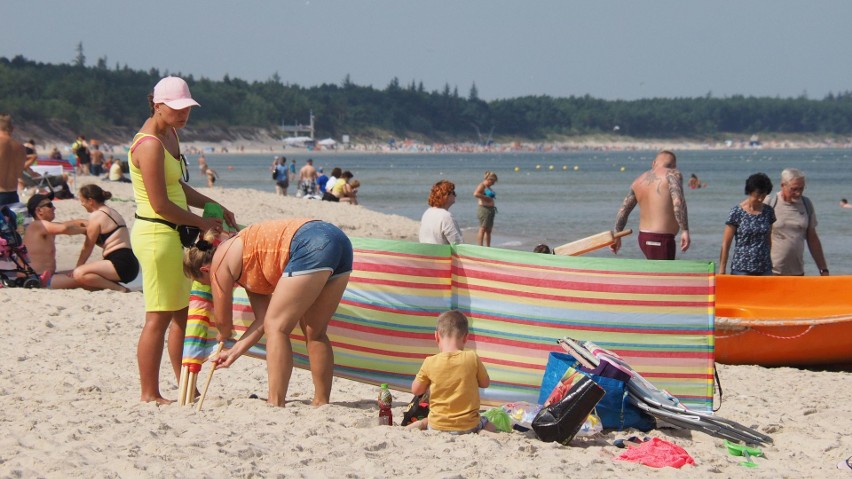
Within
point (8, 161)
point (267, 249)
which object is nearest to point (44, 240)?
point (8, 161)

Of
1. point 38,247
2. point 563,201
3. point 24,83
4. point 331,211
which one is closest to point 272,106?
point 24,83

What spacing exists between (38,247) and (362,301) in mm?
5073

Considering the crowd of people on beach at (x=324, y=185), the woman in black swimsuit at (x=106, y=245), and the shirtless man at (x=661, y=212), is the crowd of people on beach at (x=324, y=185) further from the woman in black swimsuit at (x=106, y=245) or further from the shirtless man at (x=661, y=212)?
the shirtless man at (x=661, y=212)

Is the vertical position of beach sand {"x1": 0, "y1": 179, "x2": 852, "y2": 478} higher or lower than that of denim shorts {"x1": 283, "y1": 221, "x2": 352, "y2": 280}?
lower

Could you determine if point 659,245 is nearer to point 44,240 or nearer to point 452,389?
point 452,389

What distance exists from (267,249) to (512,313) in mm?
1349

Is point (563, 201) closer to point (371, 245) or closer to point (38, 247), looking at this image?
point (38, 247)

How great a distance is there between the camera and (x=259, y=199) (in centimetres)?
2319

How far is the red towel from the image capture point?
15.1ft

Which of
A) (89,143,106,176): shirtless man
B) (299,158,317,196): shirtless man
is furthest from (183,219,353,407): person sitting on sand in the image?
(89,143,106,176): shirtless man

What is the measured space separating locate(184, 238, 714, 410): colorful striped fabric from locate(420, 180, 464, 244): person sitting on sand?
277 cm

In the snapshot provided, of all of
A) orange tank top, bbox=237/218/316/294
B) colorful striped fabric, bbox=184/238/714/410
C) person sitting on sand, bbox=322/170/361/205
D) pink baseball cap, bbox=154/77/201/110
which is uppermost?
pink baseball cap, bbox=154/77/201/110

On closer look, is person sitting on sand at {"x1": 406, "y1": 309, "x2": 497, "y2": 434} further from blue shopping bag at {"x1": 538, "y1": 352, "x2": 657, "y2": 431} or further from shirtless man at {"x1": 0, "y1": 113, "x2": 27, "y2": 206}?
shirtless man at {"x1": 0, "y1": 113, "x2": 27, "y2": 206}

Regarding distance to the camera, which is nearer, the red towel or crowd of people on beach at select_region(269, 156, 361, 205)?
the red towel
